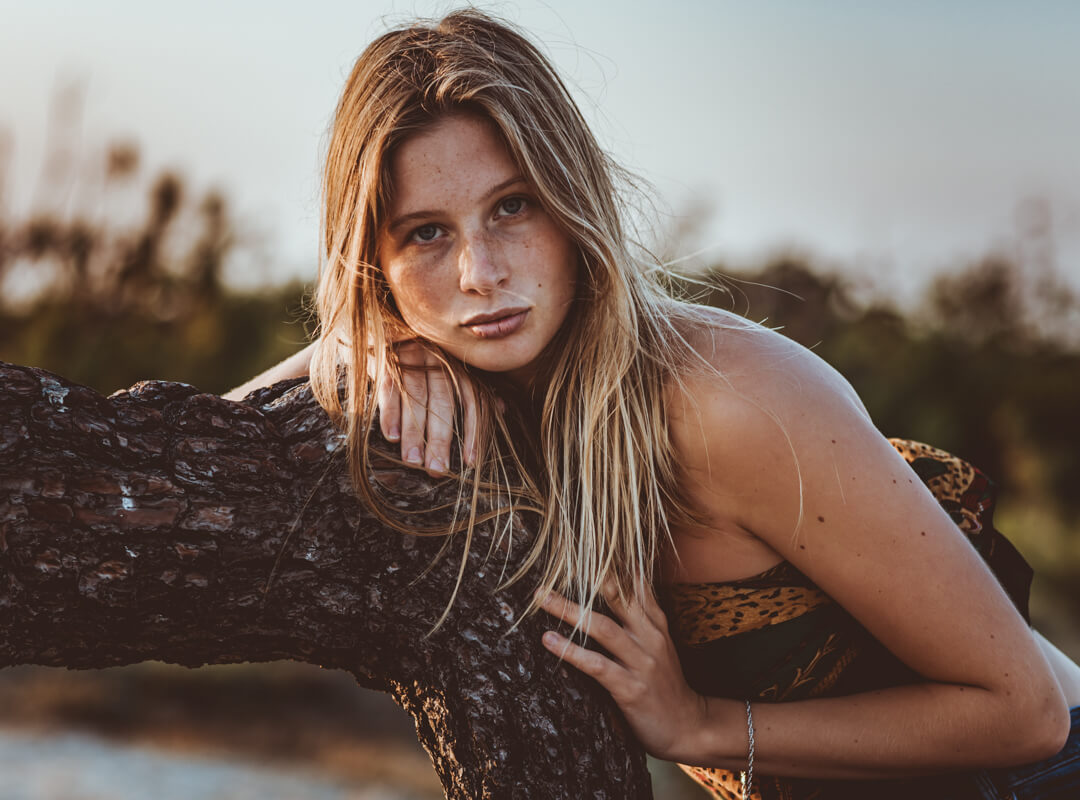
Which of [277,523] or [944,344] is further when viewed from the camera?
[944,344]

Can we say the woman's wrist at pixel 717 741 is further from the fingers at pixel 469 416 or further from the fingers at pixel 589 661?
the fingers at pixel 469 416

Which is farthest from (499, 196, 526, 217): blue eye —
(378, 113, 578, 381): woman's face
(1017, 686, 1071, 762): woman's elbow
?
(1017, 686, 1071, 762): woman's elbow

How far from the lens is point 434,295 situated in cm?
196

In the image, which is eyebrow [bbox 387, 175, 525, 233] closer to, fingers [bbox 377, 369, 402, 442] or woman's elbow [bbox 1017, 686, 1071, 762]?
fingers [bbox 377, 369, 402, 442]

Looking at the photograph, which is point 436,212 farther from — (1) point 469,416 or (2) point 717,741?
(2) point 717,741

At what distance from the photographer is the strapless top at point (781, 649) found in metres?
1.96

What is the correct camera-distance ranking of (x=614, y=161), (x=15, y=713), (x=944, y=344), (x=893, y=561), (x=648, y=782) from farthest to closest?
1. (x=944, y=344)
2. (x=15, y=713)
3. (x=614, y=161)
4. (x=648, y=782)
5. (x=893, y=561)

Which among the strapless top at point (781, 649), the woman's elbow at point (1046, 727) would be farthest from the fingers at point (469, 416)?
the woman's elbow at point (1046, 727)

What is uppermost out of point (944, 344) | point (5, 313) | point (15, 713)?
point (944, 344)

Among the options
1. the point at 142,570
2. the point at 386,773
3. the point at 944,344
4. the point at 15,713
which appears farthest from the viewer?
the point at 944,344

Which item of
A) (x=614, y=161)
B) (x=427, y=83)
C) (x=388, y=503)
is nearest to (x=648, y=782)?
(x=388, y=503)

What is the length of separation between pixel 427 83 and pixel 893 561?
1279mm

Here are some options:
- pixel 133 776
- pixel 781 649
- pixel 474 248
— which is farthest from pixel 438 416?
pixel 133 776

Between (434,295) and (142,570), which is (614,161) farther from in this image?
(142,570)
